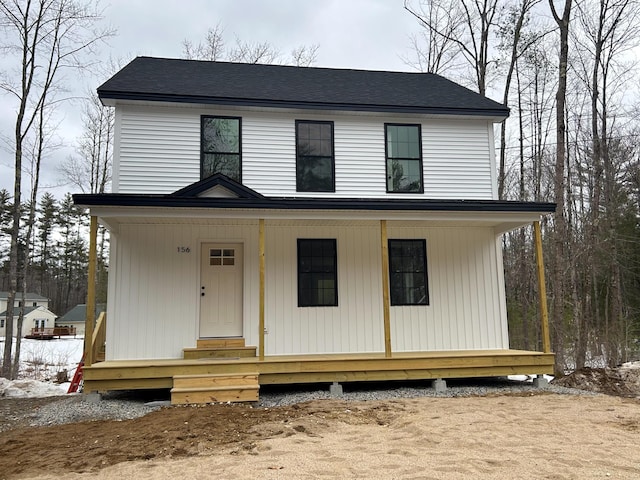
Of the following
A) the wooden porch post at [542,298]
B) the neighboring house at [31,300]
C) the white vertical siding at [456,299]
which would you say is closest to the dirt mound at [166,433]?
the white vertical siding at [456,299]

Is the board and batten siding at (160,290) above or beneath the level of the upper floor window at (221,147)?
Result: beneath

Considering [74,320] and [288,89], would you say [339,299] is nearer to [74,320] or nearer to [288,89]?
[288,89]

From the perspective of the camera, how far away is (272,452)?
443 cm

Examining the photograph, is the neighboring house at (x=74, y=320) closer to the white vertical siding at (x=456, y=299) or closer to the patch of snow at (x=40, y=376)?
the patch of snow at (x=40, y=376)

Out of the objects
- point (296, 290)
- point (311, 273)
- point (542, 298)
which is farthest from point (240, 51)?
point (542, 298)

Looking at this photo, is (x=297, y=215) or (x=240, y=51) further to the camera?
(x=240, y=51)

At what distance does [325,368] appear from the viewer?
24.9 feet

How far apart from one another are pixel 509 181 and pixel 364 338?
13744mm

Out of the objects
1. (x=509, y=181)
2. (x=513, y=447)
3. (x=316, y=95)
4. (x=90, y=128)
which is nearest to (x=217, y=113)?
(x=316, y=95)

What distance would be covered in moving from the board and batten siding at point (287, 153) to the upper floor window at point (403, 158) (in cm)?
13

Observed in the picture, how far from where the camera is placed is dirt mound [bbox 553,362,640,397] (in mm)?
8336

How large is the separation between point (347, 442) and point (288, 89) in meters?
7.38

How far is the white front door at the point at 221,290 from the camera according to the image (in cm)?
861

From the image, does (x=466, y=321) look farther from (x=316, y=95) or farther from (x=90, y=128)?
(x=90, y=128)
